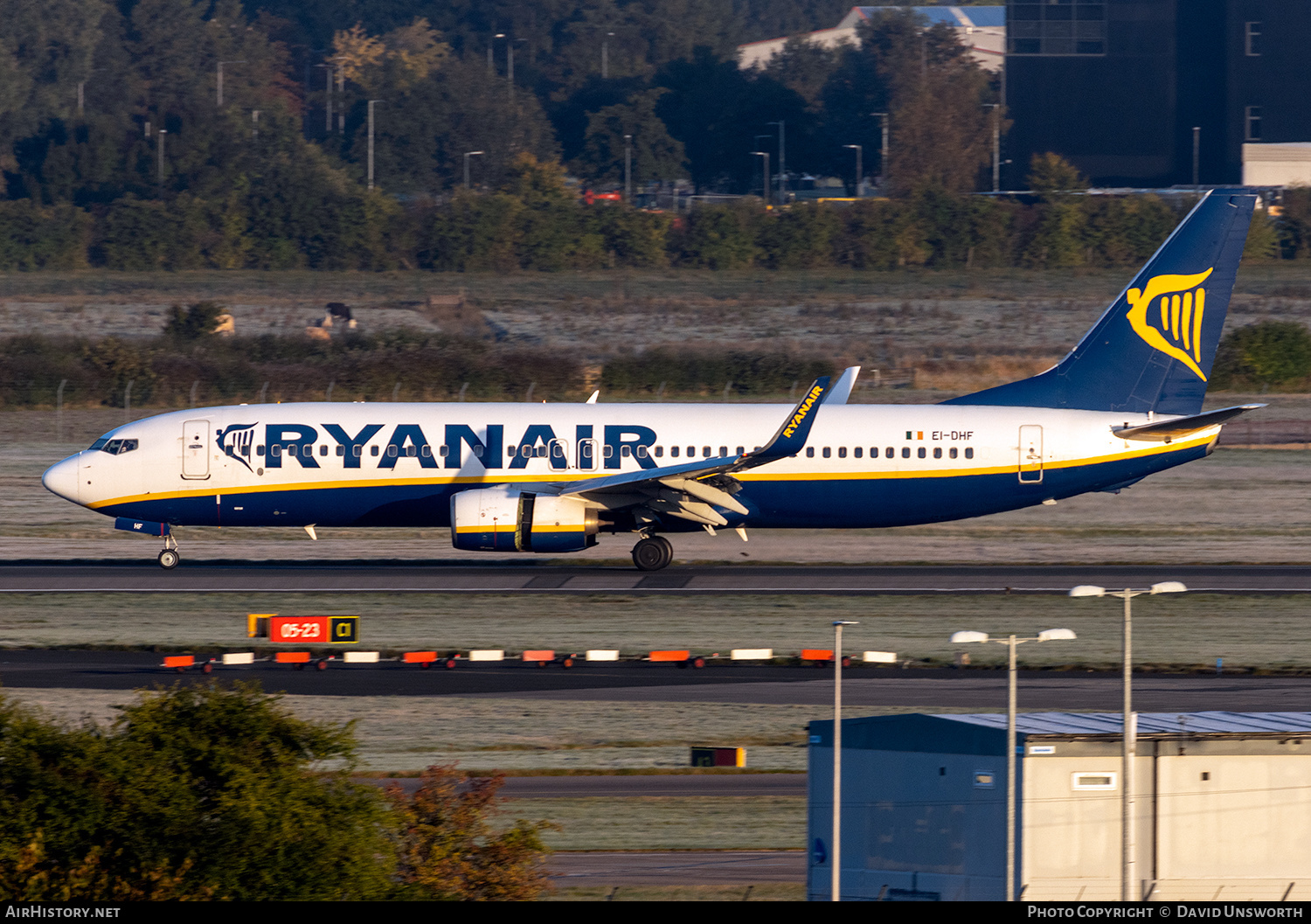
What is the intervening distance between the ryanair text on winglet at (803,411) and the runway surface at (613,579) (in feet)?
13.5

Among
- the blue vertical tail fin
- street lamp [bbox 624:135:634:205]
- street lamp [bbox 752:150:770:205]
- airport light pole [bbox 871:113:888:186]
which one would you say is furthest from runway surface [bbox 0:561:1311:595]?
street lamp [bbox 624:135:634:205]

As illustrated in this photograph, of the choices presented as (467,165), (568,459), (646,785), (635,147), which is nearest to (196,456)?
(568,459)

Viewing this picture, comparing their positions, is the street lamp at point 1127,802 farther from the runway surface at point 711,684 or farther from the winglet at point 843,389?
the winglet at point 843,389

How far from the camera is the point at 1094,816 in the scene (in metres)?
19.1

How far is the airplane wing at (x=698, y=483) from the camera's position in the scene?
138 ft

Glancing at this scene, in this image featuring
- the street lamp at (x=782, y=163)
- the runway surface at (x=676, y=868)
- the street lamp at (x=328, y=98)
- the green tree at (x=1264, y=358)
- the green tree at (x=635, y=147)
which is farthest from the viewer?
the street lamp at (x=328, y=98)

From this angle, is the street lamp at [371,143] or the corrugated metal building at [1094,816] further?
the street lamp at [371,143]

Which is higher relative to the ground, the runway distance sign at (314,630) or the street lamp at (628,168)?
Answer: the street lamp at (628,168)

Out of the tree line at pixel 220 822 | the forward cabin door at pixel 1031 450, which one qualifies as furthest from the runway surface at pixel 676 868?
the forward cabin door at pixel 1031 450

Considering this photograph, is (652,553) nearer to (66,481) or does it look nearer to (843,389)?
(843,389)

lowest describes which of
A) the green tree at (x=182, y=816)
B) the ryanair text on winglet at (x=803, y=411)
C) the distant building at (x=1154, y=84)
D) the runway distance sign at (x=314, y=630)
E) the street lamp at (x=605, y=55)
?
the runway distance sign at (x=314, y=630)

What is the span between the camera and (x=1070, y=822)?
19.1 m

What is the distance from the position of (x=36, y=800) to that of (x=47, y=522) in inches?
1549

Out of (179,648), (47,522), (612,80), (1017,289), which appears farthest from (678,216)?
(179,648)
